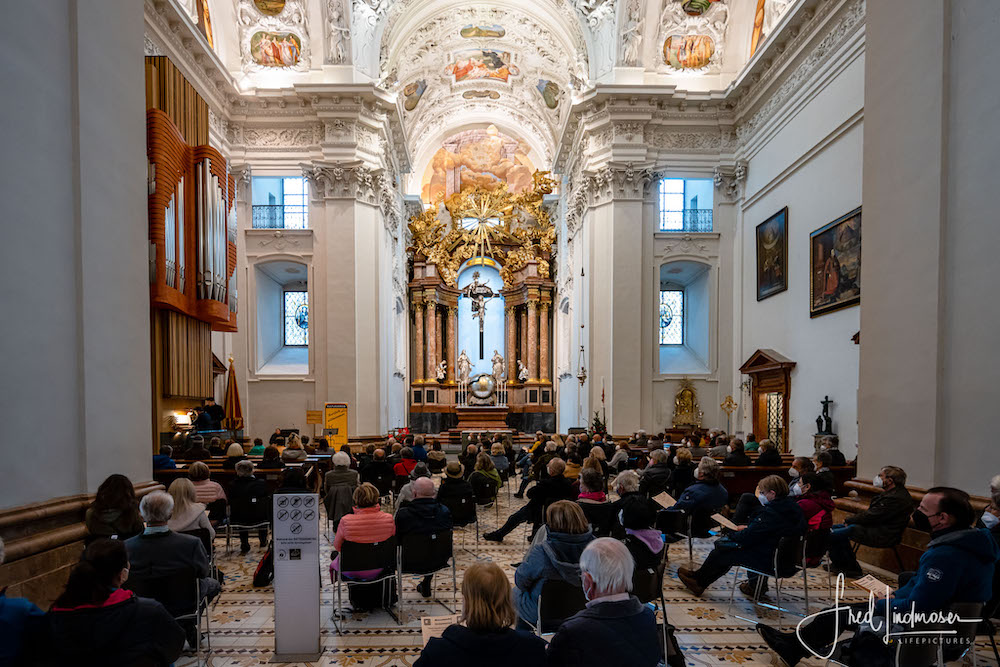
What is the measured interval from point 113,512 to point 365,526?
1.76m

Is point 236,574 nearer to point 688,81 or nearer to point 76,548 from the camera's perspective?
point 76,548

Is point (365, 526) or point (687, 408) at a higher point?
point (365, 526)

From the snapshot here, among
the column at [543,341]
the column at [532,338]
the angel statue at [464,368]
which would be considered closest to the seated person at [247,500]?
the angel statue at [464,368]

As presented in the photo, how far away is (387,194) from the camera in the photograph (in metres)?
18.2

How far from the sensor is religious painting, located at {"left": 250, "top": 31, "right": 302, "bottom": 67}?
16172 mm

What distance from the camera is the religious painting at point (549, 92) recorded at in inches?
876

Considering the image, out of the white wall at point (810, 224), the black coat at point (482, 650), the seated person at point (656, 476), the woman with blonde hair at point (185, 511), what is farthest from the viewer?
the white wall at point (810, 224)

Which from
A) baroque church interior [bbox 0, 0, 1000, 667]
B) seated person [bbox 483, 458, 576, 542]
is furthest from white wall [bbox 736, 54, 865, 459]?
seated person [bbox 483, 458, 576, 542]

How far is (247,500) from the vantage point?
6812mm

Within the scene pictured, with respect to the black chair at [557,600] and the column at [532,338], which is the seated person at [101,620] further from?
the column at [532,338]

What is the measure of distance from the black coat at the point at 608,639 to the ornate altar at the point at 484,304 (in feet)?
73.7

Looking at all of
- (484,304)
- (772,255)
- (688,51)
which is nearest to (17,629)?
(772,255)

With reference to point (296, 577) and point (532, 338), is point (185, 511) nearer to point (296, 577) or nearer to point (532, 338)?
point (296, 577)

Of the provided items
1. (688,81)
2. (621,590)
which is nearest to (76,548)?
(621,590)
